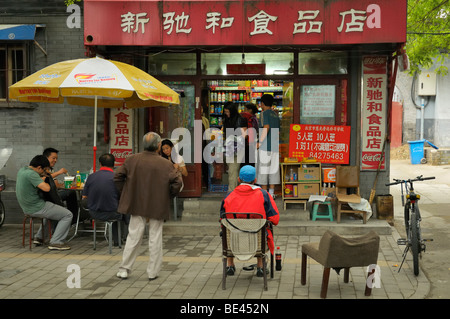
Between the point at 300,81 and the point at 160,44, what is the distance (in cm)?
288

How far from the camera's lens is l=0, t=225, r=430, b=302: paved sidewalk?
19.5 feet

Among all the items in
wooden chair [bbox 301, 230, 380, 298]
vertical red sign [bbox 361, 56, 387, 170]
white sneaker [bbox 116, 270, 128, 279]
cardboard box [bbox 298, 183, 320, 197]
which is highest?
vertical red sign [bbox 361, 56, 387, 170]

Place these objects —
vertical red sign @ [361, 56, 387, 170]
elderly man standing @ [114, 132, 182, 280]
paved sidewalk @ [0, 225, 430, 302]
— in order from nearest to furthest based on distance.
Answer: paved sidewalk @ [0, 225, 430, 302] < elderly man standing @ [114, 132, 182, 280] < vertical red sign @ [361, 56, 387, 170]

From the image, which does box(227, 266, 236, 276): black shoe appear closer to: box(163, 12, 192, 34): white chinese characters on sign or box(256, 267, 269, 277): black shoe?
box(256, 267, 269, 277): black shoe

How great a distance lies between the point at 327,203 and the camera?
9.48m

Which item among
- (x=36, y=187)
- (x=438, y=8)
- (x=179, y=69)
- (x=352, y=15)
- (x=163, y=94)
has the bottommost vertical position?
(x=36, y=187)

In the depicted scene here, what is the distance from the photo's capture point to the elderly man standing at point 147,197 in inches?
253

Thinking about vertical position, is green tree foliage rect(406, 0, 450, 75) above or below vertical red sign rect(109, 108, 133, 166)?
above

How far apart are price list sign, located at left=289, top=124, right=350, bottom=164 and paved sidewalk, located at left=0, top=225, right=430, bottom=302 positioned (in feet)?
7.10

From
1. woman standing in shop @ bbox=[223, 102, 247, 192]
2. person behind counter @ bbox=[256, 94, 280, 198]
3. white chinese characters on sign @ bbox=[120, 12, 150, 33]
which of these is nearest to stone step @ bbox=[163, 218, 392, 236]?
person behind counter @ bbox=[256, 94, 280, 198]

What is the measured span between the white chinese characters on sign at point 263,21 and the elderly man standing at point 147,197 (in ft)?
10.3

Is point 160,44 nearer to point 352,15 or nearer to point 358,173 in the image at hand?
point 352,15

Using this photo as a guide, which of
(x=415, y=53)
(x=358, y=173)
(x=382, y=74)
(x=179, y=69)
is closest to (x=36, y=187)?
(x=179, y=69)

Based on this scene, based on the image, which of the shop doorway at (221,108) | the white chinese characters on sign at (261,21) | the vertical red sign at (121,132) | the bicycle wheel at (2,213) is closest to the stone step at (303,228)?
the shop doorway at (221,108)
